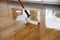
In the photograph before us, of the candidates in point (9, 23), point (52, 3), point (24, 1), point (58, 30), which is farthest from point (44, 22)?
point (24, 1)

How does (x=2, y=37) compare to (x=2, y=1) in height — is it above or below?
below

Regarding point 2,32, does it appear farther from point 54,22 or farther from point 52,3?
point 52,3

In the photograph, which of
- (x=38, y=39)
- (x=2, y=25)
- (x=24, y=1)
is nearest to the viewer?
(x=38, y=39)

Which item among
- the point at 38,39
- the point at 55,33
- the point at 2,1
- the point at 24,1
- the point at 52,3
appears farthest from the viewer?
the point at 2,1

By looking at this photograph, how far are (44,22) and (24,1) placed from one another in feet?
8.62

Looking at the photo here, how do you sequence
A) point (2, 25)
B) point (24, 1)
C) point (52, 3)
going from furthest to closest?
1. point (24, 1)
2. point (52, 3)
3. point (2, 25)

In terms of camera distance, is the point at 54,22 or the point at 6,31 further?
the point at 54,22

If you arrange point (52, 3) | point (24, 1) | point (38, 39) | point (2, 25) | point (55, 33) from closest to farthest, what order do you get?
point (38, 39)
point (55, 33)
point (2, 25)
point (52, 3)
point (24, 1)

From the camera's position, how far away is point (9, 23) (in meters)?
2.95

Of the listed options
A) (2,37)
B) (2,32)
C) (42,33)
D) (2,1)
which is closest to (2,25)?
(2,32)

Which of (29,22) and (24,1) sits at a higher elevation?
(24,1)

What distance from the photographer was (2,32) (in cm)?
248

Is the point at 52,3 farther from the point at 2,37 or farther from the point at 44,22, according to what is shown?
the point at 2,37

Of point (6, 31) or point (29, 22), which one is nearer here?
point (6, 31)
